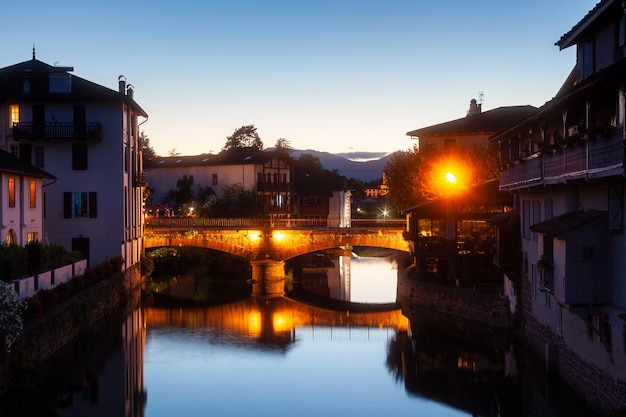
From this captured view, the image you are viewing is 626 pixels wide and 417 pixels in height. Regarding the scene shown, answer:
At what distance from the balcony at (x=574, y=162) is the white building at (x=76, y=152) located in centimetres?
2743

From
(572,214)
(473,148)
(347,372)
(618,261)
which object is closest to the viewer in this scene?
(618,261)

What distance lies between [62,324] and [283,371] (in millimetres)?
8924

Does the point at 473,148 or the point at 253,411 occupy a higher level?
the point at 473,148

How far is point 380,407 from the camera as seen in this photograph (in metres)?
24.5

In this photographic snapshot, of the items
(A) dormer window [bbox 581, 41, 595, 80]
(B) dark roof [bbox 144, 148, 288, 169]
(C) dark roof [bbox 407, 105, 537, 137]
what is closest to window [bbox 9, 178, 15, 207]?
(A) dormer window [bbox 581, 41, 595, 80]

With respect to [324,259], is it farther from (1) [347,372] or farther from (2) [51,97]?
(1) [347,372]

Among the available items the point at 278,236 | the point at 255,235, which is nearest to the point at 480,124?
the point at 278,236

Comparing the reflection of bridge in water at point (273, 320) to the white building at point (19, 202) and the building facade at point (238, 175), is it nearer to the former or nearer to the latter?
the white building at point (19, 202)

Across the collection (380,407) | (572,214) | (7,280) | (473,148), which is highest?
(473,148)

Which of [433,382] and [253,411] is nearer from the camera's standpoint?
[253,411]

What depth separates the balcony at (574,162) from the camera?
17.7 m

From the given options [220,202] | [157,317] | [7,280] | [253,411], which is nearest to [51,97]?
[157,317]

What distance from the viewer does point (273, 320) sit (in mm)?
41344

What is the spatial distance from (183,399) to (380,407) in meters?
6.64
